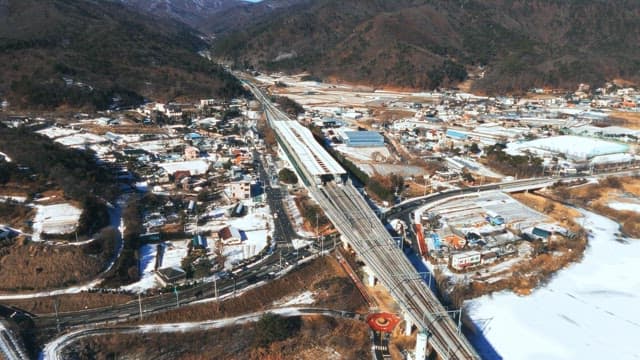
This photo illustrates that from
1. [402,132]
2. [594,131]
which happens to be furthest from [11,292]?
[594,131]

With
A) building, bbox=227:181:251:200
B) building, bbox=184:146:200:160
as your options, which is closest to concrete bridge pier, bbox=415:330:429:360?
building, bbox=227:181:251:200

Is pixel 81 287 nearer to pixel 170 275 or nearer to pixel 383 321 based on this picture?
pixel 170 275

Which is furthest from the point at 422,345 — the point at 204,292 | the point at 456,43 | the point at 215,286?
the point at 456,43

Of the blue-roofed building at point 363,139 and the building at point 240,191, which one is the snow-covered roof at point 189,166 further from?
the blue-roofed building at point 363,139

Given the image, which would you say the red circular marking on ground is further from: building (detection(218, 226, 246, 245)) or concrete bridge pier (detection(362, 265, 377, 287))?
building (detection(218, 226, 246, 245))

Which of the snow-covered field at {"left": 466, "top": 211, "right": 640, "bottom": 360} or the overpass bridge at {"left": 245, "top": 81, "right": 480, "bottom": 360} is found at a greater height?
the overpass bridge at {"left": 245, "top": 81, "right": 480, "bottom": 360}

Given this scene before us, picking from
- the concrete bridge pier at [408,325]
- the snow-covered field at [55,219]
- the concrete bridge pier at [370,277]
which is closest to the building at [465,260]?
the concrete bridge pier at [370,277]
